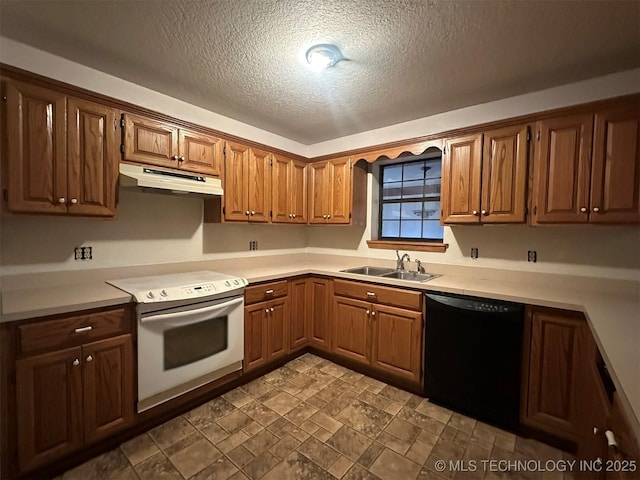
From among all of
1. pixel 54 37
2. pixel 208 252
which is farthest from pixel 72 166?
pixel 208 252

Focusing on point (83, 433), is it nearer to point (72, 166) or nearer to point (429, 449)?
point (72, 166)

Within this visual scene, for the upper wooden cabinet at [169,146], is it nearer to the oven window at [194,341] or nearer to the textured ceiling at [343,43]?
the textured ceiling at [343,43]

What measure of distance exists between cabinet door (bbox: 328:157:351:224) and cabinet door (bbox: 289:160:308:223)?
34 cm

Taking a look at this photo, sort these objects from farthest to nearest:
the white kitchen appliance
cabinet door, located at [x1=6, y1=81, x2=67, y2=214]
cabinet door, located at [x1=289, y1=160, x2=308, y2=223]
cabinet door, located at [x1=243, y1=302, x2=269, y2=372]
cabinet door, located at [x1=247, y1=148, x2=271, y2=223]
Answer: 1. cabinet door, located at [x1=289, y1=160, x2=308, y2=223]
2. cabinet door, located at [x1=247, y1=148, x2=271, y2=223]
3. cabinet door, located at [x1=243, y1=302, x2=269, y2=372]
4. the white kitchen appliance
5. cabinet door, located at [x1=6, y1=81, x2=67, y2=214]

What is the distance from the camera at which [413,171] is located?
3.23m

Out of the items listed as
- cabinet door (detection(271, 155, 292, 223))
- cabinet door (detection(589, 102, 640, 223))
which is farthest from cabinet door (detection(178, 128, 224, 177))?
cabinet door (detection(589, 102, 640, 223))

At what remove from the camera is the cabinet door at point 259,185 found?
9.52 feet

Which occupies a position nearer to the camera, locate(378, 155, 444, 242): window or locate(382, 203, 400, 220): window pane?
locate(378, 155, 444, 242): window

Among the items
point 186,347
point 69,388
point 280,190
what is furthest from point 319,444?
point 280,190

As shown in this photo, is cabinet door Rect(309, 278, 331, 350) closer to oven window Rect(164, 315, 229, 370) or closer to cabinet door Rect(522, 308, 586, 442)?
oven window Rect(164, 315, 229, 370)

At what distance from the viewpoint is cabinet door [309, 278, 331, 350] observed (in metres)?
3.02

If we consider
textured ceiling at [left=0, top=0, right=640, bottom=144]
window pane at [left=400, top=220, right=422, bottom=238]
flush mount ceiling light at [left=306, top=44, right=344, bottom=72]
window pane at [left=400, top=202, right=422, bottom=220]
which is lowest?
window pane at [left=400, top=220, right=422, bottom=238]

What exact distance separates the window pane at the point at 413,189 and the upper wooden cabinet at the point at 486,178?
0.62 m

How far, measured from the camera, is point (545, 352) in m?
1.88
